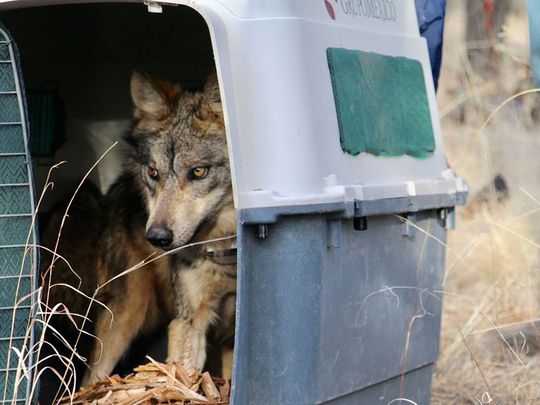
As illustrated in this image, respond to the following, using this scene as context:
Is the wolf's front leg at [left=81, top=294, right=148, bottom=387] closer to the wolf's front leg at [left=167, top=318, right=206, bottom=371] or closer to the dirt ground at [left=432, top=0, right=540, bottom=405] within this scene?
the wolf's front leg at [left=167, top=318, right=206, bottom=371]

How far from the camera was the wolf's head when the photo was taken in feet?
14.6

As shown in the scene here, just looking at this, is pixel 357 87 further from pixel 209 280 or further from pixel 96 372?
pixel 96 372

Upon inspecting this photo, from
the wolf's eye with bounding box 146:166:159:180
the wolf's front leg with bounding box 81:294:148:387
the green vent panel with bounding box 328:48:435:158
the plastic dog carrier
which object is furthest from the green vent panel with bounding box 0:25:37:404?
the wolf's front leg with bounding box 81:294:148:387

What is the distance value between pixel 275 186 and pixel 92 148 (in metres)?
2.55

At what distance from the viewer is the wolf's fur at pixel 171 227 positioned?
456 cm

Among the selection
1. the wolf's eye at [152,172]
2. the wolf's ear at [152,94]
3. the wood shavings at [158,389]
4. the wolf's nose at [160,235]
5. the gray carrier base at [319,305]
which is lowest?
the wood shavings at [158,389]

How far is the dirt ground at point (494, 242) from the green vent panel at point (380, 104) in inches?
13.0

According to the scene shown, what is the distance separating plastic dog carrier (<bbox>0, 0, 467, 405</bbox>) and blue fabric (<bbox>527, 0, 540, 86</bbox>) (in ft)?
3.49

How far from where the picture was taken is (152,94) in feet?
15.9

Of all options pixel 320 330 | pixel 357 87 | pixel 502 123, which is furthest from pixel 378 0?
pixel 502 123

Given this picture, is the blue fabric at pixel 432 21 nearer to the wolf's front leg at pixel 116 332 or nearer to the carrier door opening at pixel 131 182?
the carrier door opening at pixel 131 182

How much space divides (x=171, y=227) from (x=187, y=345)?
0.72 meters

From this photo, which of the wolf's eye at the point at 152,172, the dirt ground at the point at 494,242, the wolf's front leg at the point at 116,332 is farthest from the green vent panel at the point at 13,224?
the dirt ground at the point at 494,242

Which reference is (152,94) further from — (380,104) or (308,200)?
(308,200)
